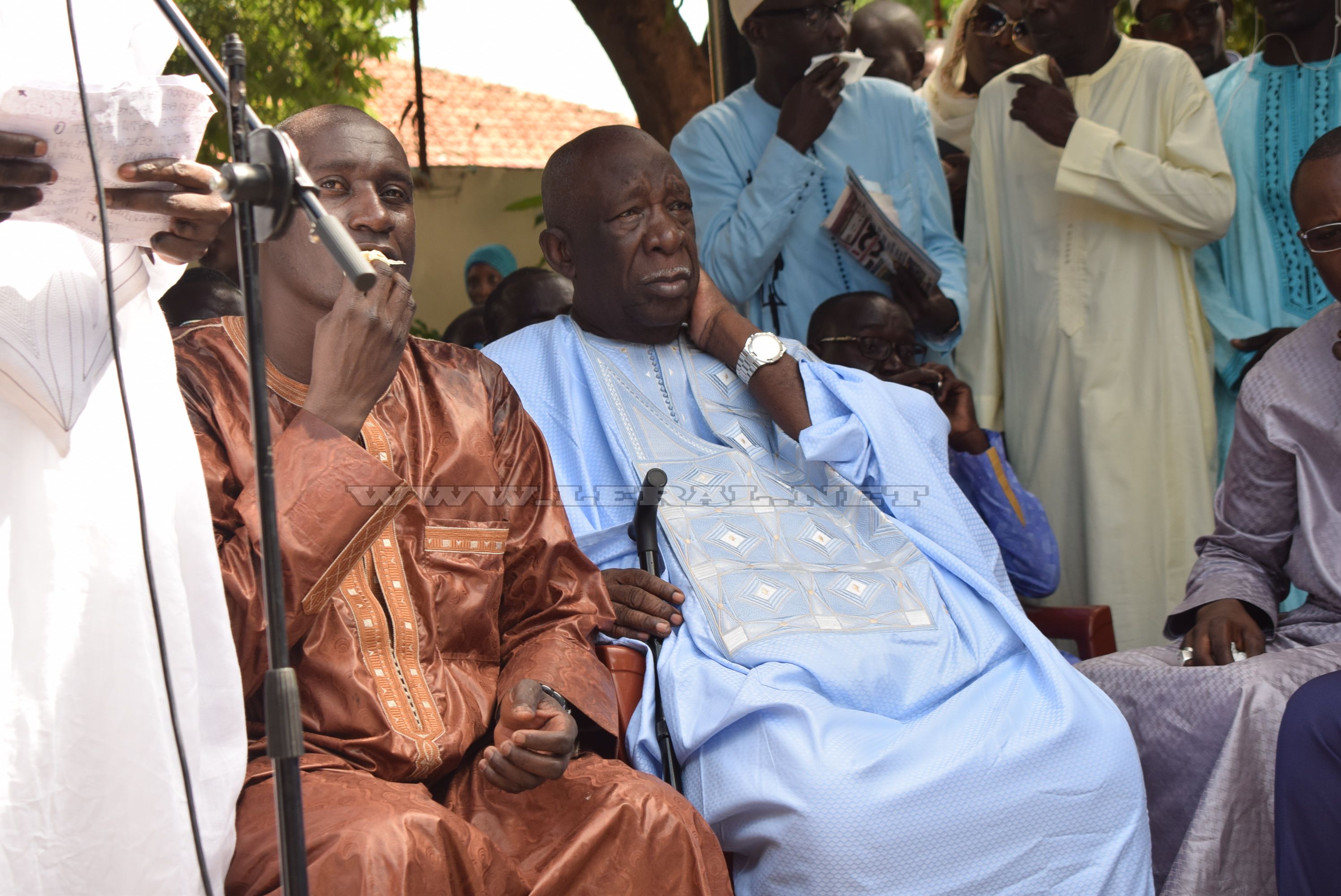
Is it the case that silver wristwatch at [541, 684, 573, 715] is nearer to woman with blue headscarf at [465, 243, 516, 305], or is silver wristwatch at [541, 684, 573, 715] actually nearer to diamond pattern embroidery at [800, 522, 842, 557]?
diamond pattern embroidery at [800, 522, 842, 557]

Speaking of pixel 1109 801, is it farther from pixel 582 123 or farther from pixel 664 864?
pixel 582 123

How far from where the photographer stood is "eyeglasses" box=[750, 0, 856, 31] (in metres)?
4.85

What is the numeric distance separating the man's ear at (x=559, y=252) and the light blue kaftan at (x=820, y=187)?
0.96 metres

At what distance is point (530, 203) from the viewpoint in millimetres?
10961

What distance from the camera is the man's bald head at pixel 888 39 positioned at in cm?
644

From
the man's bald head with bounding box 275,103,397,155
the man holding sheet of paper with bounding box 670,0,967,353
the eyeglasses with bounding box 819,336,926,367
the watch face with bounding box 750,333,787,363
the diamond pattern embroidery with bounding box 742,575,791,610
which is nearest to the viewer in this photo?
the man's bald head with bounding box 275,103,397,155

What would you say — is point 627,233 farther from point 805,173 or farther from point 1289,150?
point 1289,150

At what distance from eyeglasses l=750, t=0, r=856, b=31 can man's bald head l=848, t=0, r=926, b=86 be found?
4.94 feet

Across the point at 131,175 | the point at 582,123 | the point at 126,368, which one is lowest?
the point at 582,123

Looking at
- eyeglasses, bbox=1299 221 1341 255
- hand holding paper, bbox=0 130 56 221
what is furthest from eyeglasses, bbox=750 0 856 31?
hand holding paper, bbox=0 130 56 221

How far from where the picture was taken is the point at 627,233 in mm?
3721

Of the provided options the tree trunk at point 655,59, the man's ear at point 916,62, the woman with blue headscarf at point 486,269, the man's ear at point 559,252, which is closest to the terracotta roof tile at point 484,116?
the woman with blue headscarf at point 486,269

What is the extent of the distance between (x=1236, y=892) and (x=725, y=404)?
5.68ft

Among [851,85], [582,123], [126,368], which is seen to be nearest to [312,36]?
[851,85]
